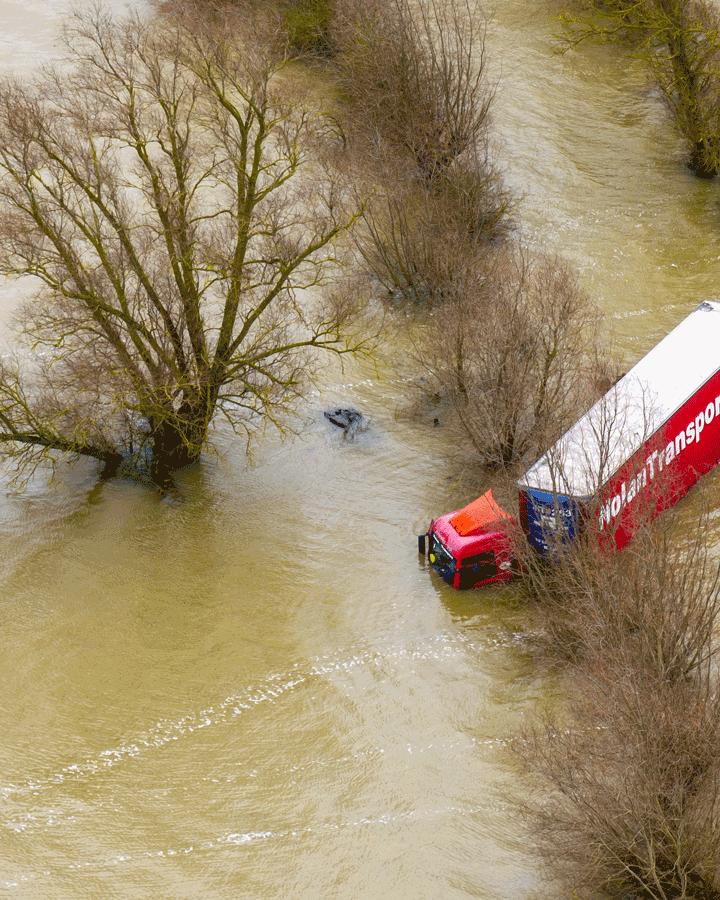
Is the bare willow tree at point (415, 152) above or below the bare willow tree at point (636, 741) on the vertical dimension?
above

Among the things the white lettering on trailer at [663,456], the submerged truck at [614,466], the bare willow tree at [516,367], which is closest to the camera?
the white lettering on trailer at [663,456]

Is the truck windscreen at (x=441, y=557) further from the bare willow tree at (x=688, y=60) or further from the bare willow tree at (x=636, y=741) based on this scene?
the bare willow tree at (x=688, y=60)

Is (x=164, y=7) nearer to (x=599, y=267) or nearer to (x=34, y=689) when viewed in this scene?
(x=599, y=267)

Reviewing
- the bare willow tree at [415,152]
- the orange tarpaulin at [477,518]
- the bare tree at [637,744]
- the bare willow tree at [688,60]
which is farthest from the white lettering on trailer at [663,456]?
the bare willow tree at [688,60]

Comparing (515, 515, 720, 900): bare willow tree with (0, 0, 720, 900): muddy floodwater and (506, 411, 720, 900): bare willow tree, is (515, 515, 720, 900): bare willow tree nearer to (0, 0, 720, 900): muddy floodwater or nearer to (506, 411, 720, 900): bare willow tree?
(506, 411, 720, 900): bare willow tree

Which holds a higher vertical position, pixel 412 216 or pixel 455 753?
pixel 412 216

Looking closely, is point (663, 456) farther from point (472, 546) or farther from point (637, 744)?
point (637, 744)

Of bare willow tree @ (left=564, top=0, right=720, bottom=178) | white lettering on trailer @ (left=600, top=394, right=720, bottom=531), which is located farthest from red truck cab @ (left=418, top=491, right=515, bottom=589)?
bare willow tree @ (left=564, top=0, right=720, bottom=178)

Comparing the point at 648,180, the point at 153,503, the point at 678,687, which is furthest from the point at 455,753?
the point at 648,180
